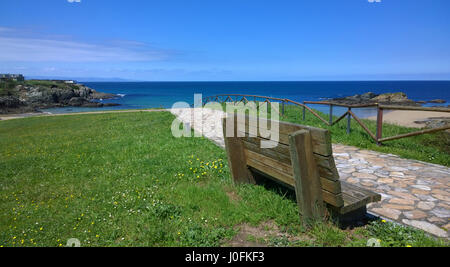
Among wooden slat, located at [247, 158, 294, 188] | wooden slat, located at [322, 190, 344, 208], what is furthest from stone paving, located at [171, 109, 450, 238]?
wooden slat, located at [247, 158, 294, 188]

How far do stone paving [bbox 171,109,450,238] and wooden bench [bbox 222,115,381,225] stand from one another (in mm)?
681

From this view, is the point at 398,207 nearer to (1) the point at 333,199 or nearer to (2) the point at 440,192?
(2) the point at 440,192

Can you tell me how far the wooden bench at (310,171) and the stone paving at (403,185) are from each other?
68 cm

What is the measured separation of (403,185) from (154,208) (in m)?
3.85

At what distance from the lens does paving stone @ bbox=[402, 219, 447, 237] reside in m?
3.04

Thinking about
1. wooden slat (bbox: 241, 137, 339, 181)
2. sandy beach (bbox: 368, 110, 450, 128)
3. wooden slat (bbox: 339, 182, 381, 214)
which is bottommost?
sandy beach (bbox: 368, 110, 450, 128)

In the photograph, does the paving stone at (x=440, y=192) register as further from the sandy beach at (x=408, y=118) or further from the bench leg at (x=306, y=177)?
the sandy beach at (x=408, y=118)

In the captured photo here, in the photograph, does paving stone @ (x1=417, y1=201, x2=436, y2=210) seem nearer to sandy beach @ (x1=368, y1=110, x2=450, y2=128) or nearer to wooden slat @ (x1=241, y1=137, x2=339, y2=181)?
wooden slat @ (x1=241, y1=137, x2=339, y2=181)

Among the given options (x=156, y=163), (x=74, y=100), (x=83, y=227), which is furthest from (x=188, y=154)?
(x=74, y=100)

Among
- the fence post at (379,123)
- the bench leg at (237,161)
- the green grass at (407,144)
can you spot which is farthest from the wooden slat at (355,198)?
the fence post at (379,123)

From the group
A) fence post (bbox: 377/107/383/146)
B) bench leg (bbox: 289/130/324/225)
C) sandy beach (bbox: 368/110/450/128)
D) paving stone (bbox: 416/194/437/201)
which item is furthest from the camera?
sandy beach (bbox: 368/110/450/128)

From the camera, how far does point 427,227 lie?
10.4 ft
